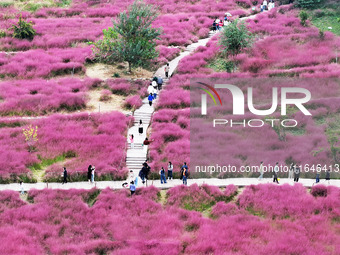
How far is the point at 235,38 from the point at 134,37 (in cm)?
952

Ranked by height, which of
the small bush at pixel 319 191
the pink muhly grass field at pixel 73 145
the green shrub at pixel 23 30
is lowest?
the small bush at pixel 319 191

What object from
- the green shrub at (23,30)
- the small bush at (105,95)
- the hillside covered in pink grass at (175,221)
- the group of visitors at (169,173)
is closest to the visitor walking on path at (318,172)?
the hillside covered in pink grass at (175,221)

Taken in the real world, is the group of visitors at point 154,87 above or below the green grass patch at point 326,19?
below

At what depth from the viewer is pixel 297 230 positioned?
2489 cm

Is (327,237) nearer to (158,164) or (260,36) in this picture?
(158,164)

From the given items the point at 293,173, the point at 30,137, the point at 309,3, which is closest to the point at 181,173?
the point at 293,173

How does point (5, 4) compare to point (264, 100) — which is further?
point (5, 4)

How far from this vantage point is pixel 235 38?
4584cm

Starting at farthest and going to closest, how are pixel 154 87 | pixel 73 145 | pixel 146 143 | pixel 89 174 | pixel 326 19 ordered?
pixel 326 19, pixel 154 87, pixel 73 145, pixel 146 143, pixel 89 174

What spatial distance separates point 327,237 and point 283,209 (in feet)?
9.94

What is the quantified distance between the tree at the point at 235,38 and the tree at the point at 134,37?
6420 mm

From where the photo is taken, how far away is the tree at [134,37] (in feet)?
145

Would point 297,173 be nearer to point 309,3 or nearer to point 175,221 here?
point 175,221

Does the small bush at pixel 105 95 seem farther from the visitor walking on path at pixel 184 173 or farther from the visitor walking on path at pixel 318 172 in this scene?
the visitor walking on path at pixel 318 172
